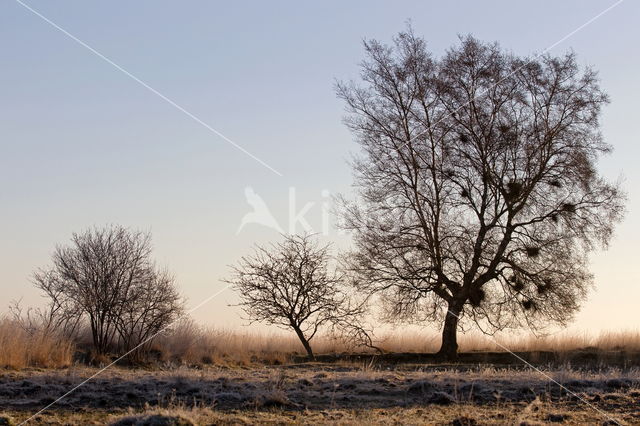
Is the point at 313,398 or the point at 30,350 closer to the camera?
the point at 313,398

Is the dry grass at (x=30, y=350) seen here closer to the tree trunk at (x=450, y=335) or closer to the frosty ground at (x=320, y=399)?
the frosty ground at (x=320, y=399)

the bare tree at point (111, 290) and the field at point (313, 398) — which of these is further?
the bare tree at point (111, 290)

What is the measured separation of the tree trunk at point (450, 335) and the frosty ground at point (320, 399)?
36.5 ft

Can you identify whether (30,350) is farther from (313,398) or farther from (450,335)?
(450,335)

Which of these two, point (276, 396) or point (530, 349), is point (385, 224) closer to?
point (530, 349)

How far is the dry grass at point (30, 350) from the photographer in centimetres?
1889

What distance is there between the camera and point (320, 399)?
13039 mm

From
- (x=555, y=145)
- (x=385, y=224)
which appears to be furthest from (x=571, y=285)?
(x=385, y=224)

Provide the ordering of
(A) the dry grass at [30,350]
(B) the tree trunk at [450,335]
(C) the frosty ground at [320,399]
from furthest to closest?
(B) the tree trunk at [450,335], (A) the dry grass at [30,350], (C) the frosty ground at [320,399]

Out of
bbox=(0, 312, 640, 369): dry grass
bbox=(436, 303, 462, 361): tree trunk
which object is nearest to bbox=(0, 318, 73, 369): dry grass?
bbox=(0, 312, 640, 369): dry grass

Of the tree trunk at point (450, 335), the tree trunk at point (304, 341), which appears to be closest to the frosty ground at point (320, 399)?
the tree trunk at point (450, 335)

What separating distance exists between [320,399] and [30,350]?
9.95m

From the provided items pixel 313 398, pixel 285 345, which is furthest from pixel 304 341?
pixel 313 398

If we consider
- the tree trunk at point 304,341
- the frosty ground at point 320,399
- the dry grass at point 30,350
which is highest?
the tree trunk at point 304,341
